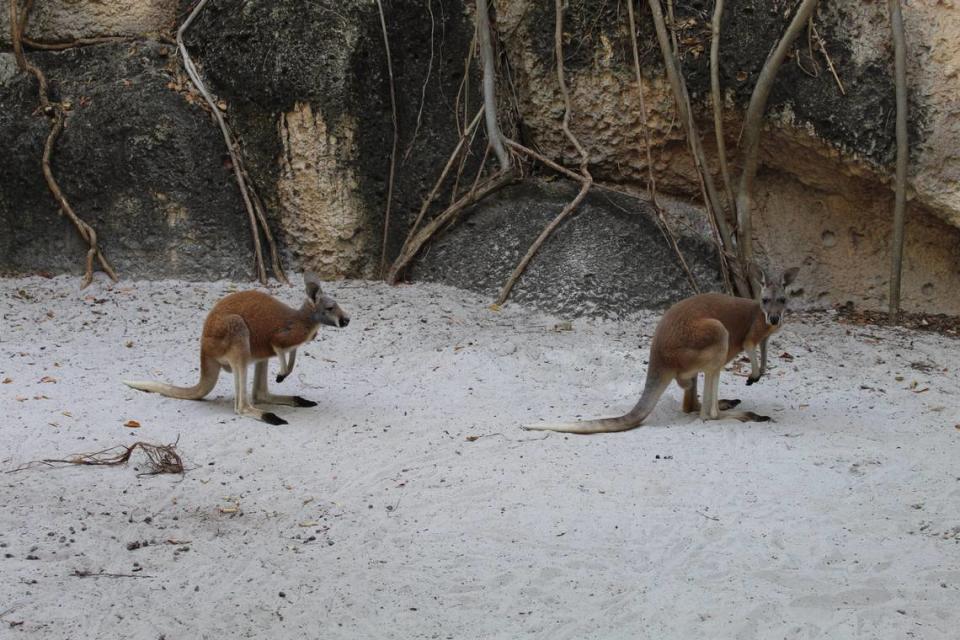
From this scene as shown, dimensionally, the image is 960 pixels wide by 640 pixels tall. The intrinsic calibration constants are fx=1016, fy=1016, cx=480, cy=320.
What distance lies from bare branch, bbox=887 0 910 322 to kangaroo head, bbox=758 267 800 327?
2.70 m

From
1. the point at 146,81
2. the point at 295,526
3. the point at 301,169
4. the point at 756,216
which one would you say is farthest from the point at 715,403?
the point at 146,81

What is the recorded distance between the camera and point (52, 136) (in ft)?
30.6

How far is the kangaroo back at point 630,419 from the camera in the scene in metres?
6.32

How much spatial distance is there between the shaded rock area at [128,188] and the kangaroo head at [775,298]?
494 centimetres

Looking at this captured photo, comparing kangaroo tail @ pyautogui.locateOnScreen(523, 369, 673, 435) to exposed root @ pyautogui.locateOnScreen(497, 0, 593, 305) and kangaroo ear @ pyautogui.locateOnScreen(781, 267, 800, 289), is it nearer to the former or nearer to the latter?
kangaroo ear @ pyautogui.locateOnScreen(781, 267, 800, 289)

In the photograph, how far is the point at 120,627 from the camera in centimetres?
398

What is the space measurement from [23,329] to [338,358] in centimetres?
255

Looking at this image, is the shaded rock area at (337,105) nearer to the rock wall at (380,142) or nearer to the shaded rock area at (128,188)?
the rock wall at (380,142)

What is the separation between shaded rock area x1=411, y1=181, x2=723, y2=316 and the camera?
8859 millimetres

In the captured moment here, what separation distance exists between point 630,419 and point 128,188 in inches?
213

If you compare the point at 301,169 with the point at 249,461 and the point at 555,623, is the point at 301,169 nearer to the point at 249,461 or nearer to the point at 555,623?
the point at 249,461

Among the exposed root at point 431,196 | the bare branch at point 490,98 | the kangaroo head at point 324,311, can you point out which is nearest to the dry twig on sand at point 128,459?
the kangaroo head at point 324,311

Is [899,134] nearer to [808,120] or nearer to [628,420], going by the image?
[808,120]

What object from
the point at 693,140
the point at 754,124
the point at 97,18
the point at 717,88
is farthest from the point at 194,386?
the point at 754,124
